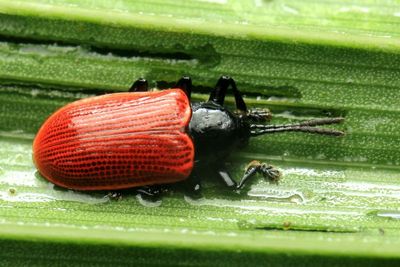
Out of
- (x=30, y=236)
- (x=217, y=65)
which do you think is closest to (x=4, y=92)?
(x=30, y=236)

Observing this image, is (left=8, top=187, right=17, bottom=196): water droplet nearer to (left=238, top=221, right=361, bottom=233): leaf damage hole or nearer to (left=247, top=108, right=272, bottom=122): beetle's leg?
(left=238, top=221, right=361, bottom=233): leaf damage hole

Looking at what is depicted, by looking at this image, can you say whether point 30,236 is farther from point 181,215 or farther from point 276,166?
point 276,166

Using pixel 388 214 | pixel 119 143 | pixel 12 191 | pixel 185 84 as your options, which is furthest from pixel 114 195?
pixel 388 214

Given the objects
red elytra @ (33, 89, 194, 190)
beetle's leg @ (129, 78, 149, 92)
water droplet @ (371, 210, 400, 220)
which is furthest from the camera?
beetle's leg @ (129, 78, 149, 92)

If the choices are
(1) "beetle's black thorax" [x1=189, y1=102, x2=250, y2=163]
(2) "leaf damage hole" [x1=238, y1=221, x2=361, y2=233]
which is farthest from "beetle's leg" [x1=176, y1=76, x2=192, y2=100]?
(2) "leaf damage hole" [x1=238, y1=221, x2=361, y2=233]

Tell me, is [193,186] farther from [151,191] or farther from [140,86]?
[140,86]

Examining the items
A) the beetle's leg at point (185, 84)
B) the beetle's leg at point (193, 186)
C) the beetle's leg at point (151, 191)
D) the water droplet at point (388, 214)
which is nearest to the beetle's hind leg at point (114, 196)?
the beetle's leg at point (151, 191)

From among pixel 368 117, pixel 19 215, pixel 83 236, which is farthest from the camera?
pixel 368 117
